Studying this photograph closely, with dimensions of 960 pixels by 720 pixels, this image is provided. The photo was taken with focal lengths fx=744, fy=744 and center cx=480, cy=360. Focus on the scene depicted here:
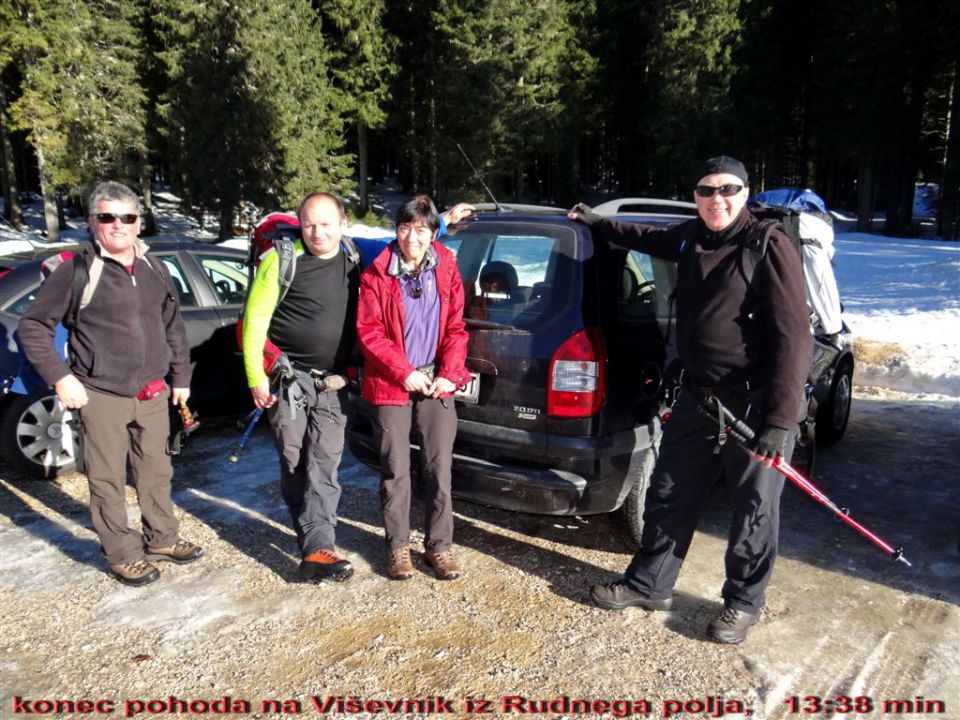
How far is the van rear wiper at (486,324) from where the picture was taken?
3817 mm

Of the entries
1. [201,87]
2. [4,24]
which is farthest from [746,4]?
[4,24]

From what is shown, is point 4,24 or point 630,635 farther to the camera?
point 4,24

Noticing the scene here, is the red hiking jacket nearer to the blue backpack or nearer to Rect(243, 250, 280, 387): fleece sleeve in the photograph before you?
Rect(243, 250, 280, 387): fleece sleeve

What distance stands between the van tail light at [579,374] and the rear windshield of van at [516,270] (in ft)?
0.67

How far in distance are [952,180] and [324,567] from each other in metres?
31.1

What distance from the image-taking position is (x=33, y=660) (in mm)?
3156

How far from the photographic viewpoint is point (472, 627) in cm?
340

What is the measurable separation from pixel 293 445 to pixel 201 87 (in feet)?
82.6

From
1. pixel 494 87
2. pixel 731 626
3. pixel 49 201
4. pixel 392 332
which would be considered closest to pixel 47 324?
pixel 392 332

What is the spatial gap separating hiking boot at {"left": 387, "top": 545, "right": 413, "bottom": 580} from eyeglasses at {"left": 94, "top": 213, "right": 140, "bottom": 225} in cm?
211

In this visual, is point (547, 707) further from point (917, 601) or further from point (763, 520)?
point (917, 601)

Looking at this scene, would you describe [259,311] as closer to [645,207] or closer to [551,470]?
[551,470]

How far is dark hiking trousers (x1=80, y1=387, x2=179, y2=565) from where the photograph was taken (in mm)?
3721

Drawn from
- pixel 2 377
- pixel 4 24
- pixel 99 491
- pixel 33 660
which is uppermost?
Answer: pixel 4 24
